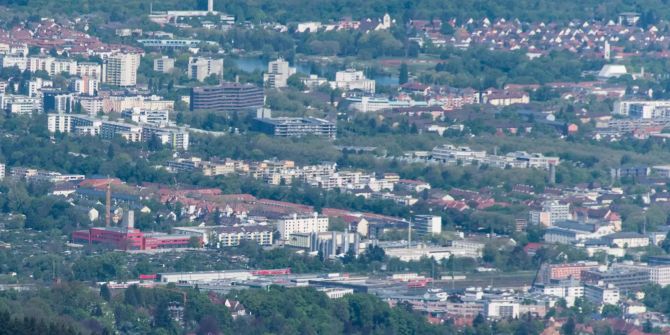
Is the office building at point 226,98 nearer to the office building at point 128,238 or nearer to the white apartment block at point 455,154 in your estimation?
the white apartment block at point 455,154

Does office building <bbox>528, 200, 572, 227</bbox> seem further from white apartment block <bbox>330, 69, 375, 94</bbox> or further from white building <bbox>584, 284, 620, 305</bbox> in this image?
white apartment block <bbox>330, 69, 375, 94</bbox>

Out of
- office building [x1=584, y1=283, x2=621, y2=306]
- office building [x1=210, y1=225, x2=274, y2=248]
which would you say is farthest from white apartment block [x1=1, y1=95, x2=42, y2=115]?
office building [x1=584, y1=283, x2=621, y2=306]

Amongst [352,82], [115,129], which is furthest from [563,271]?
[352,82]

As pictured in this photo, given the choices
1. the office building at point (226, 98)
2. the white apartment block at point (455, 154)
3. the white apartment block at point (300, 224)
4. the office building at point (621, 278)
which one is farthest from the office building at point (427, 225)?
the office building at point (226, 98)

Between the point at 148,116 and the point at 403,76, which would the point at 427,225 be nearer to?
the point at 148,116

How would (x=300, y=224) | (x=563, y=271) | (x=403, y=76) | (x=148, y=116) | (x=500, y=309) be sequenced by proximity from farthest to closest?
(x=403, y=76)
(x=148, y=116)
(x=300, y=224)
(x=563, y=271)
(x=500, y=309)

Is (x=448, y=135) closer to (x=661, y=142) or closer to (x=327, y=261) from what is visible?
(x=661, y=142)
